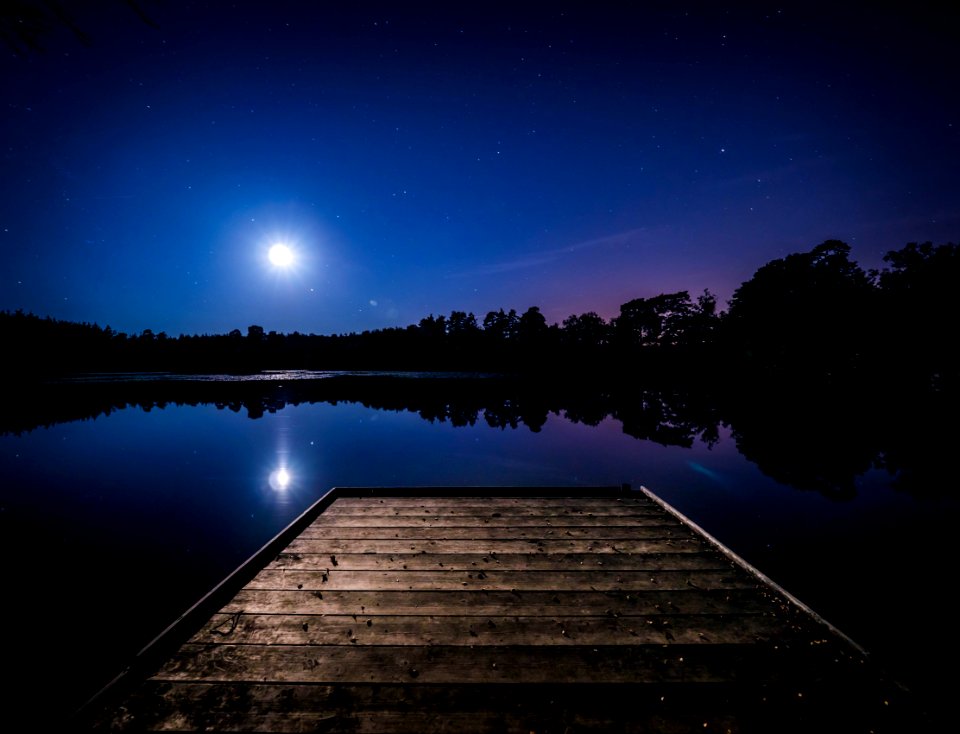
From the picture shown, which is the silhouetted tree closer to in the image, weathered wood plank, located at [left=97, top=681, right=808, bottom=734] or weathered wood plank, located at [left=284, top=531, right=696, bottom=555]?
weathered wood plank, located at [left=284, top=531, right=696, bottom=555]

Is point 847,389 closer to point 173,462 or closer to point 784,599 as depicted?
point 784,599

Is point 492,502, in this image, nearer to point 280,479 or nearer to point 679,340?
point 280,479

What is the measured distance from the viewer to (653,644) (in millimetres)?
3146

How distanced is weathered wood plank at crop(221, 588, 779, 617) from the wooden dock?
0.02m

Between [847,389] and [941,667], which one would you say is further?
[847,389]

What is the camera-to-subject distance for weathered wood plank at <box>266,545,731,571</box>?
172 inches

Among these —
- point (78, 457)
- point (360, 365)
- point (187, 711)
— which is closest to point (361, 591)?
point (187, 711)

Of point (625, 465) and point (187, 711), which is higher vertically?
point (187, 711)

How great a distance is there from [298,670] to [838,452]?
21.4 metres

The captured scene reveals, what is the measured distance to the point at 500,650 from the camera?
122 inches

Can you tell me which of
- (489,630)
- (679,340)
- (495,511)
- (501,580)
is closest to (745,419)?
(495,511)

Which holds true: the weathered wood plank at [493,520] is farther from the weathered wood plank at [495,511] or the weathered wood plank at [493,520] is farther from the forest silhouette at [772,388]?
the forest silhouette at [772,388]

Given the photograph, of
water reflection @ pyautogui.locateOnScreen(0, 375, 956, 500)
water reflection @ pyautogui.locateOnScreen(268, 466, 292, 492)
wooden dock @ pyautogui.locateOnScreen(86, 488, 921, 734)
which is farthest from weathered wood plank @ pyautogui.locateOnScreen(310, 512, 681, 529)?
water reflection @ pyautogui.locateOnScreen(0, 375, 956, 500)

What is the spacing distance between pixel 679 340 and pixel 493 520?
9751cm
